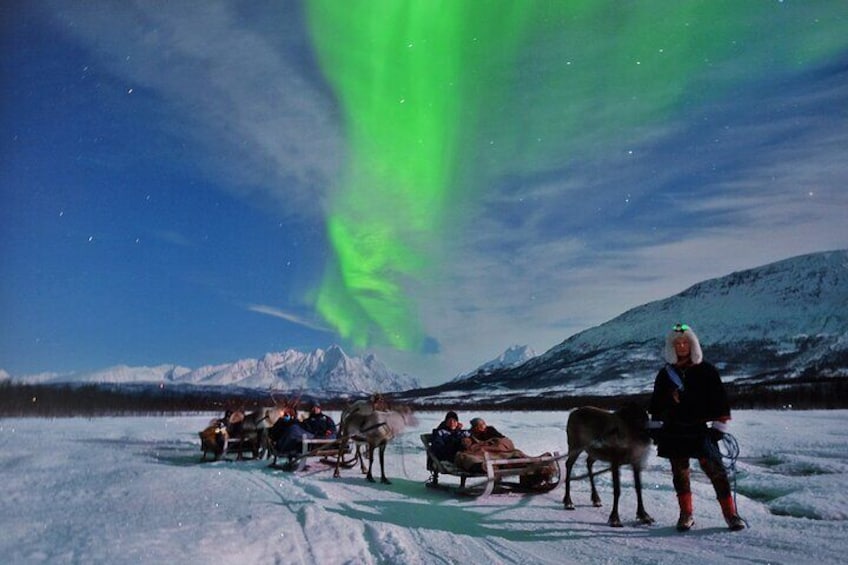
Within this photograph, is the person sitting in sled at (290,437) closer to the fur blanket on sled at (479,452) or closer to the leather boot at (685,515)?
the fur blanket on sled at (479,452)

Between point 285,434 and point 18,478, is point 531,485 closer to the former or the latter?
point 285,434

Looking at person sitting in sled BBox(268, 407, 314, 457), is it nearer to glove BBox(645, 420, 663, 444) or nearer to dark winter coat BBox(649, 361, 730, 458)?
glove BBox(645, 420, 663, 444)

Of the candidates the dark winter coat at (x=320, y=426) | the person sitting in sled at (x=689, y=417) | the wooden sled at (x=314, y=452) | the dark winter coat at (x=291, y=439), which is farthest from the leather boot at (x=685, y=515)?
the dark winter coat at (x=320, y=426)

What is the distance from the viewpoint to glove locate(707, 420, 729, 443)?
26.0ft

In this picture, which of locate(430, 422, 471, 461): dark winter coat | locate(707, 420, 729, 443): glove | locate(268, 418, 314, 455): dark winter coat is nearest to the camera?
locate(707, 420, 729, 443): glove

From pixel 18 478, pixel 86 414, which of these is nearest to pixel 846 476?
pixel 18 478

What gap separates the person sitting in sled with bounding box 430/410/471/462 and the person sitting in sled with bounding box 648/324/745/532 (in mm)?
5033

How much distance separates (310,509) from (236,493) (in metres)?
2.69

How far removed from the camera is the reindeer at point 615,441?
8.78 meters

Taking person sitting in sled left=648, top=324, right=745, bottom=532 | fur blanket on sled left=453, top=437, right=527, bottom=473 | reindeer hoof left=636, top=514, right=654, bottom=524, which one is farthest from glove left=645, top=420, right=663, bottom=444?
fur blanket on sled left=453, top=437, right=527, bottom=473

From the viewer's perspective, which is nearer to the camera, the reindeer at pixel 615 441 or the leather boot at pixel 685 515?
the leather boot at pixel 685 515

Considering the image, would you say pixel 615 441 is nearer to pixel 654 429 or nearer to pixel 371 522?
pixel 654 429

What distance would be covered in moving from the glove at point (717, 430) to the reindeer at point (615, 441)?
1.07m

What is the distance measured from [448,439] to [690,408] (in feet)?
19.3
